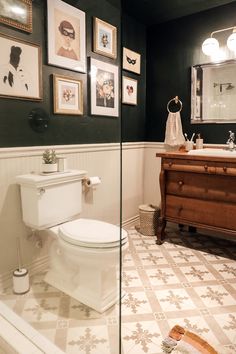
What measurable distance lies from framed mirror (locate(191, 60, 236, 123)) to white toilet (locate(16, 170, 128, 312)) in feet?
4.58

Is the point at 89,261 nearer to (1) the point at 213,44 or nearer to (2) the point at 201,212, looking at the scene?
(2) the point at 201,212

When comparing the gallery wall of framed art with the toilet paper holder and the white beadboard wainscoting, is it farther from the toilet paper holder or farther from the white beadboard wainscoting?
the toilet paper holder

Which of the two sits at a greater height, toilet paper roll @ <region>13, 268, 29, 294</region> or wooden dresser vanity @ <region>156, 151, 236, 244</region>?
wooden dresser vanity @ <region>156, 151, 236, 244</region>

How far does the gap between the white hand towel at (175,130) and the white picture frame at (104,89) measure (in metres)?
0.67

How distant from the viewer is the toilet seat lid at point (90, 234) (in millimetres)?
1534

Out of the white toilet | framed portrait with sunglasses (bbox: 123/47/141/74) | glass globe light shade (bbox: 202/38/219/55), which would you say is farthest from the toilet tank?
glass globe light shade (bbox: 202/38/219/55)

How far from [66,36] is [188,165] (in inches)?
54.0

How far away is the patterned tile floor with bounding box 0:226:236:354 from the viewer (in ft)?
4.48

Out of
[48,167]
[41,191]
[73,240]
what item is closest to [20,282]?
[73,240]

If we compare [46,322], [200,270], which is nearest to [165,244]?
[200,270]

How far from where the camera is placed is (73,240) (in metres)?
1.61

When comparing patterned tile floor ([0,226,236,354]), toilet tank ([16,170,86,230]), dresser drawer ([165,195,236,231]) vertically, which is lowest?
patterned tile floor ([0,226,236,354])

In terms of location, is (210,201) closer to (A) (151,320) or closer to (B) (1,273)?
(A) (151,320)

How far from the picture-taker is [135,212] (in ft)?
10.1
